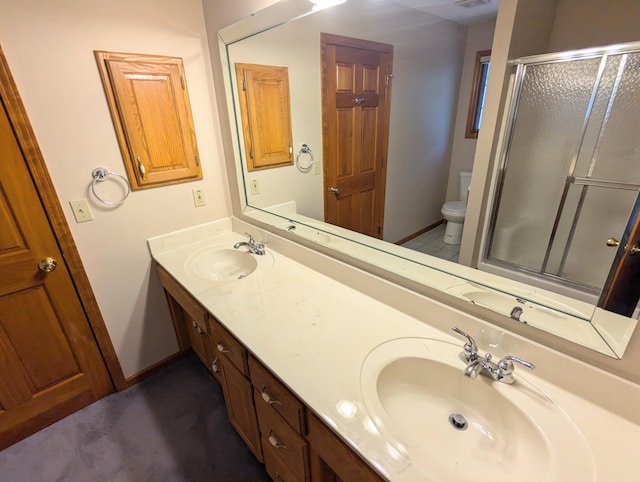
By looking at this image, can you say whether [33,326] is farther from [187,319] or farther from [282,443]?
[282,443]

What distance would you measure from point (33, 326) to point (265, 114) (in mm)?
1580

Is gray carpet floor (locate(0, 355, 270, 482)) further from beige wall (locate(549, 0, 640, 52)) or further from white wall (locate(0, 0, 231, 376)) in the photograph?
beige wall (locate(549, 0, 640, 52))

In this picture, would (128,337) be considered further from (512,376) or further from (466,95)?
(466,95)

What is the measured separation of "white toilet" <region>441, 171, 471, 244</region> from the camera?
103 centimetres

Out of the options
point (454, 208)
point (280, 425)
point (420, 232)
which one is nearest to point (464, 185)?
point (454, 208)

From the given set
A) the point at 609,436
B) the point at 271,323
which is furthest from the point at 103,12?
the point at 609,436

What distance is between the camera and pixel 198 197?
1823mm

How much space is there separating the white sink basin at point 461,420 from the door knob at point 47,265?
4.97 ft

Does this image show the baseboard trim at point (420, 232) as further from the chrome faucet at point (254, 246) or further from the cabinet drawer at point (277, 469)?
the cabinet drawer at point (277, 469)

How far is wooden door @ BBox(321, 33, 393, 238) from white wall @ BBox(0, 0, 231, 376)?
2.39 feet

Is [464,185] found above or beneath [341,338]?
above

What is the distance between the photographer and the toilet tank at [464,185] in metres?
1.02

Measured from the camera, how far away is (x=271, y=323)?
1098 millimetres

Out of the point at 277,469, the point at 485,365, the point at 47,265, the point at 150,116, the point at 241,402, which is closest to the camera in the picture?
the point at 485,365
